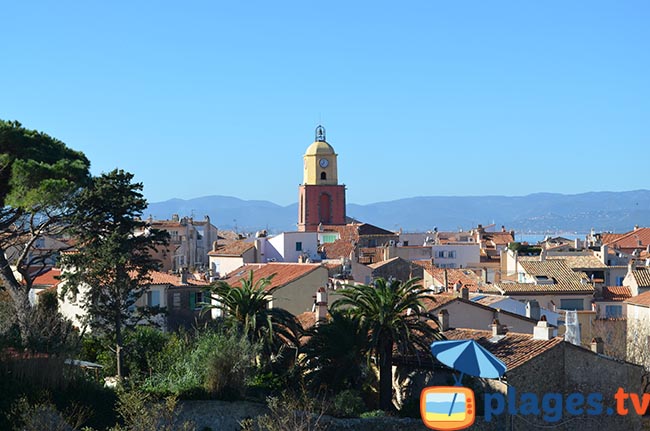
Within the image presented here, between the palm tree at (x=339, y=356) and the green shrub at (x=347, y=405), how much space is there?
1247 mm

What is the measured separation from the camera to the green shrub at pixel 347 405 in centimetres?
2988

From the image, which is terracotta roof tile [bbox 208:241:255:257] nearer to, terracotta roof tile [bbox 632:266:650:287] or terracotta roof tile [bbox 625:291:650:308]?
terracotta roof tile [bbox 632:266:650:287]

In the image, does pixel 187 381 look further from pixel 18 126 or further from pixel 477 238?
pixel 477 238

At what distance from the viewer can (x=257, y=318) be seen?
34.2m

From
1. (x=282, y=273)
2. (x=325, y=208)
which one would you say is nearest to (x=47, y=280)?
(x=282, y=273)

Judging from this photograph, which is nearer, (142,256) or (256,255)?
(142,256)

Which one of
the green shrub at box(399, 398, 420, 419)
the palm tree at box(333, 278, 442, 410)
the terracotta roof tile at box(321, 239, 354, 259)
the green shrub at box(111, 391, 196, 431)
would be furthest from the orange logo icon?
the terracotta roof tile at box(321, 239, 354, 259)

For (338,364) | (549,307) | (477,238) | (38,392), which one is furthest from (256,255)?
(38,392)

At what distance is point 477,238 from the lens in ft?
352

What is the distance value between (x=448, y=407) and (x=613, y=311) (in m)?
39.8

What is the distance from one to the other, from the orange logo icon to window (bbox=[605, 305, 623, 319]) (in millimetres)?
38925

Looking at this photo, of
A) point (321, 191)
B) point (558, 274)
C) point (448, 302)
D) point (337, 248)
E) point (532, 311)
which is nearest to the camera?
point (448, 302)

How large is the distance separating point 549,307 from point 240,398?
86.6ft

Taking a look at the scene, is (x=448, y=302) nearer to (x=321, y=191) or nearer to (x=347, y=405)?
(x=347, y=405)
